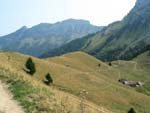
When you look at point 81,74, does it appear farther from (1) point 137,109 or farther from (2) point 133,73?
(2) point 133,73

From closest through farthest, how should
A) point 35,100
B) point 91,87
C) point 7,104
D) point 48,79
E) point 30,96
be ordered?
point 7,104 < point 35,100 < point 30,96 < point 48,79 < point 91,87

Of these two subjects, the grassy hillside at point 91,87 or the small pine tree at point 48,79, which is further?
the grassy hillside at point 91,87

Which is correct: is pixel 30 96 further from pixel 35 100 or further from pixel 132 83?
pixel 132 83

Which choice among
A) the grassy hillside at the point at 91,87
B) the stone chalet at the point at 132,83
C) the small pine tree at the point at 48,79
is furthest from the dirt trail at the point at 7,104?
the stone chalet at the point at 132,83

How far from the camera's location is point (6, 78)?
37.7 m

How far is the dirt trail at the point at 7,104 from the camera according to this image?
27.4 m

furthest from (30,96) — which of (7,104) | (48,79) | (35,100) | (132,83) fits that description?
(132,83)

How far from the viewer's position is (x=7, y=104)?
1143 inches

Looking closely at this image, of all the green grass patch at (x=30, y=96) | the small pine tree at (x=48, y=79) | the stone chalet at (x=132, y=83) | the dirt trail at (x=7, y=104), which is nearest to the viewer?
the dirt trail at (x=7, y=104)

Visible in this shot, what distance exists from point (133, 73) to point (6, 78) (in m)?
162

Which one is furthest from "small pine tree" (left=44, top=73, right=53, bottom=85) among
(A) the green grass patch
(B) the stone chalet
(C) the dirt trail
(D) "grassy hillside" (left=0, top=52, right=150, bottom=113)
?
(B) the stone chalet

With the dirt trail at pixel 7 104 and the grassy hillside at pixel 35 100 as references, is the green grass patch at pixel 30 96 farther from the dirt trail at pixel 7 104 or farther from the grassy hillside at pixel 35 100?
the dirt trail at pixel 7 104

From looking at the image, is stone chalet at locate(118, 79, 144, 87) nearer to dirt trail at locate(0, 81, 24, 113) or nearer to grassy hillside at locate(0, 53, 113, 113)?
grassy hillside at locate(0, 53, 113, 113)

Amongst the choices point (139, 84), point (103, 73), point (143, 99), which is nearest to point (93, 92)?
point (143, 99)
